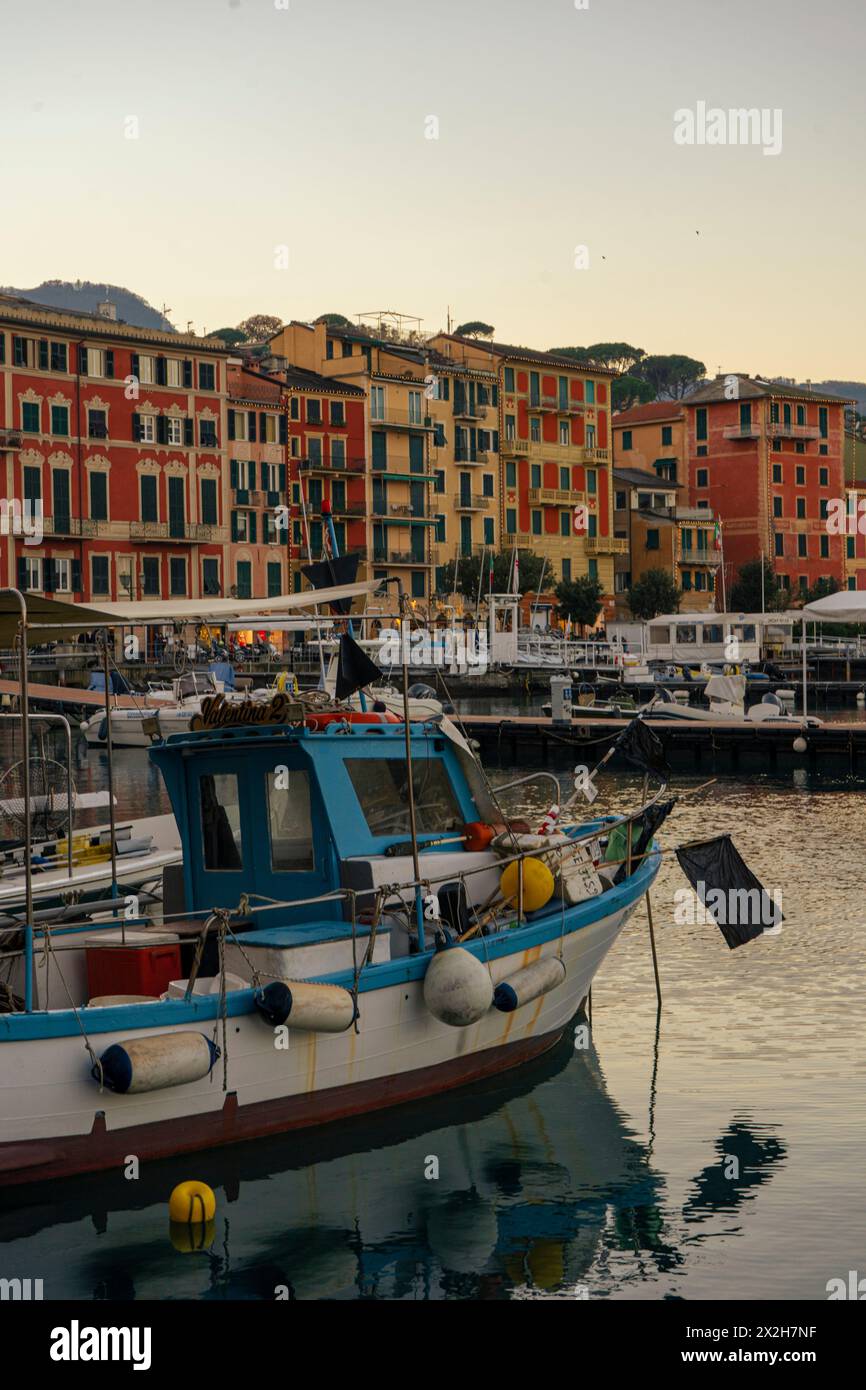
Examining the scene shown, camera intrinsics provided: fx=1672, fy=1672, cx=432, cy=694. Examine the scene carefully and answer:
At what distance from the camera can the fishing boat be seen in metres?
11.4

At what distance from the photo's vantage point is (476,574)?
8906 centimetres

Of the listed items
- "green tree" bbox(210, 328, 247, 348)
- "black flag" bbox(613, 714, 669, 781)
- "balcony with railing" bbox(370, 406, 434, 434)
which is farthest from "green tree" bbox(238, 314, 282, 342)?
"black flag" bbox(613, 714, 669, 781)

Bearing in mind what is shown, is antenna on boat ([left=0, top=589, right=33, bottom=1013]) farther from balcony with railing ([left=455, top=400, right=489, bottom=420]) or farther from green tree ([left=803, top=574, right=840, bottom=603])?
green tree ([left=803, top=574, right=840, bottom=603])

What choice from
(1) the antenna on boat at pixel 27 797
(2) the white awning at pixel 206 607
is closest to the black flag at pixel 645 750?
(2) the white awning at pixel 206 607

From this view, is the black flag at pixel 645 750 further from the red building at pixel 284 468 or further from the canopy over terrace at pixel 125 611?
the red building at pixel 284 468

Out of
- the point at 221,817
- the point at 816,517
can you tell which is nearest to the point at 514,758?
the point at 221,817

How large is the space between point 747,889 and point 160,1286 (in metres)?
7.32

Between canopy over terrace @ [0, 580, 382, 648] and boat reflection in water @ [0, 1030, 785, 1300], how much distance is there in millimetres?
3919

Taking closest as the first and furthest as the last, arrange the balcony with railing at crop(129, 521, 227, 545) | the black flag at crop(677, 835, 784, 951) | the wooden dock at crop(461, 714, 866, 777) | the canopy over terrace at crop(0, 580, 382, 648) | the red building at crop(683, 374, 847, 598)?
the canopy over terrace at crop(0, 580, 382, 648), the black flag at crop(677, 835, 784, 951), the wooden dock at crop(461, 714, 866, 777), the balcony with railing at crop(129, 521, 227, 545), the red building at crop(683, 374, 847, 598)

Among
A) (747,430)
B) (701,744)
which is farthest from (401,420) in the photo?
(701,744)

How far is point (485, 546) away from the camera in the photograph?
9394 cm

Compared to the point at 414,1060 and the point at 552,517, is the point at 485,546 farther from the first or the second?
the point at 414,1060

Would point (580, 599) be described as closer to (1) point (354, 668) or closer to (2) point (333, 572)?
(2) point (333, 572)

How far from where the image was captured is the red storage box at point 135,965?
502 inches
